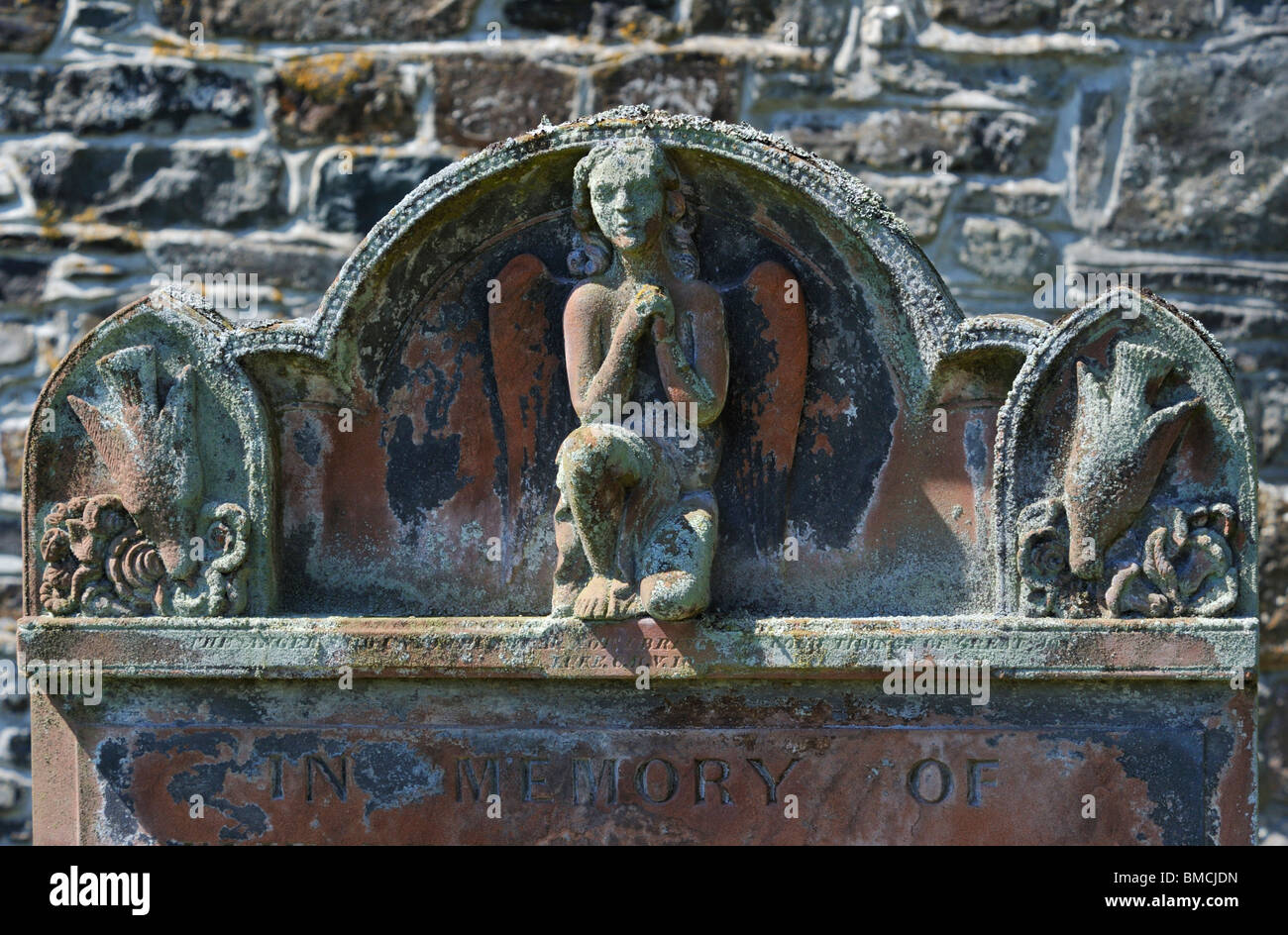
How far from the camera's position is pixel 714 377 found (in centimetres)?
311

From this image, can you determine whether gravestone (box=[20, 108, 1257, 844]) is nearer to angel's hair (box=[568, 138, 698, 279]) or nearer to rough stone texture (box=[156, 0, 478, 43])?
angel's hair (box=[568, 138, 698, 279])

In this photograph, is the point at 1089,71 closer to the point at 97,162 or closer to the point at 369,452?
the point at 369,452

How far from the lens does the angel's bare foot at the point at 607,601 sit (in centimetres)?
298

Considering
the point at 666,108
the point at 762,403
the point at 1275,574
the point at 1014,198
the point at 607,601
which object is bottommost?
the point at 1275,574

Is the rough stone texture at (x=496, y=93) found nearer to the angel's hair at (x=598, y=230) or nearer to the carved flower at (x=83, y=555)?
the angel's hair at (x=598, y=230)

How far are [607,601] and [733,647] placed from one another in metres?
0.28

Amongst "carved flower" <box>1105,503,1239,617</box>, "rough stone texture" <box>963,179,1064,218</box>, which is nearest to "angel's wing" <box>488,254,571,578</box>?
"carved flower" <box>1105,503,1239,617</box>

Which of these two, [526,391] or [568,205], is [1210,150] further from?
[526,391]

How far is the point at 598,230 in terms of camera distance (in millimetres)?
3186

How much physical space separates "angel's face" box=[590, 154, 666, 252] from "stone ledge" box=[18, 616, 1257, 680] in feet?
2.69

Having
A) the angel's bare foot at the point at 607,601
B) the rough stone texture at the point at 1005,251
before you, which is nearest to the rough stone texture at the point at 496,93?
the rough stone texture at the point at 1005,251

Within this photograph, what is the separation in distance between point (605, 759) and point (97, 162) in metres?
2.78

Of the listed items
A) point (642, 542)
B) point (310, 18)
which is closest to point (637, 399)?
point (642, 542)

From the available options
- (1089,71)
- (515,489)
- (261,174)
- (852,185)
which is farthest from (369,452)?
(1089,71)
